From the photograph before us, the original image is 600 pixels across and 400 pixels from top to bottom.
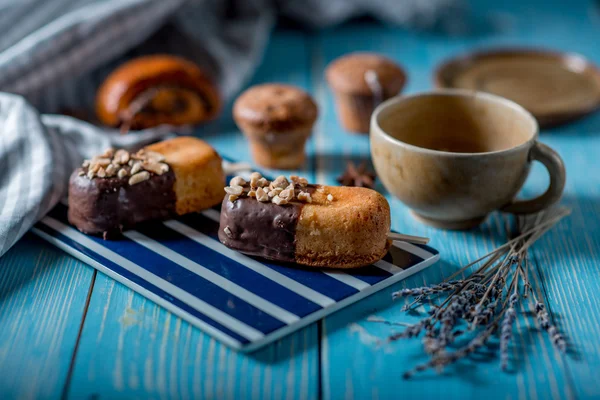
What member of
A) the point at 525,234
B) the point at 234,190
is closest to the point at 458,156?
the point at 525,234

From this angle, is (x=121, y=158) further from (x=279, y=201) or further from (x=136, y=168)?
(x=279, y=201)

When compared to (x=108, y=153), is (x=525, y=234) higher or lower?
lower

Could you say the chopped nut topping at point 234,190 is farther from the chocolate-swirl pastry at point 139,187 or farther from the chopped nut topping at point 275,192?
the chocolate-swirl pastry at point 139,187

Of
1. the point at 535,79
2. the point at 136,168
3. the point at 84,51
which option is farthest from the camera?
the point at 535,79

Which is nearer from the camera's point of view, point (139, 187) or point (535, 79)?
point (139, 187)

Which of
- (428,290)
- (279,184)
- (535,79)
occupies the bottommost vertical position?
(535,79)

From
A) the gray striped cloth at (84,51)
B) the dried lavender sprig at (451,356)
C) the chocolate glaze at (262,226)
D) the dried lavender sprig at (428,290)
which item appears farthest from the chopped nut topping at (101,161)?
the dried lavender sprig at (451,356)

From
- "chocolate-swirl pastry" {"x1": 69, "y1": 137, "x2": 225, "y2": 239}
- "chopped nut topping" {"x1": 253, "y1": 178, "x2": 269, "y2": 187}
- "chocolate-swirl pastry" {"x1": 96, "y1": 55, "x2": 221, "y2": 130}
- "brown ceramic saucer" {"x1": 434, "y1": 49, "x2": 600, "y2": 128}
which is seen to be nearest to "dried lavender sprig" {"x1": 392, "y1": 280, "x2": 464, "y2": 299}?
"chopped nut topping" {"x1": 253, "y1": 178, "x2": 269, "y2": 187}
